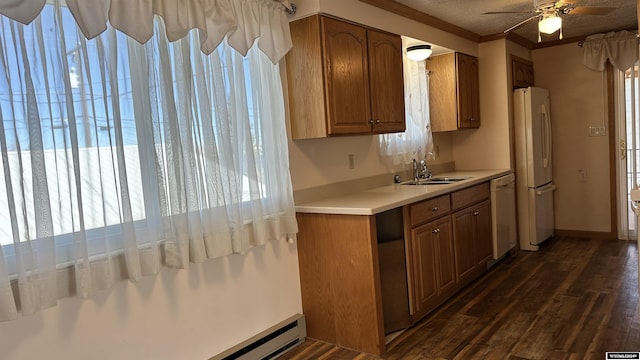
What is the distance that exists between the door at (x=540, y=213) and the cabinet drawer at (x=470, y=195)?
94 centimetres

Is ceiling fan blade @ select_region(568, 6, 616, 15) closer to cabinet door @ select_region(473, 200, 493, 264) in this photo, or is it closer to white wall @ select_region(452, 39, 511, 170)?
white wall @ select_region(452, 39, 511, 170)

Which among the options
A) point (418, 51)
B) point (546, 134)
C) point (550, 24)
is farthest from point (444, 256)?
point (546, 134)

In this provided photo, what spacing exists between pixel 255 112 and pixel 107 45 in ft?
2.99

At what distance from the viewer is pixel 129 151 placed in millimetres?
2113

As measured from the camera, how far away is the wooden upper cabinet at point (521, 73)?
16.2 ft

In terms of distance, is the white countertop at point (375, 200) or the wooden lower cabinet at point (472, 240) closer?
the white countertop at point (375, 200)

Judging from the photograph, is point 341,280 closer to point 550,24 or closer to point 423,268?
point 423,268

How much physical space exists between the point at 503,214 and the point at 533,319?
152 cm

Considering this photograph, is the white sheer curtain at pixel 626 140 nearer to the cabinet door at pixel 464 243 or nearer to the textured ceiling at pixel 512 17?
the textured ceiling at pixel 512 17

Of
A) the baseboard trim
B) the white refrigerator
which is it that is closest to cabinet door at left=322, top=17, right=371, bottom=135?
the white refrigerator

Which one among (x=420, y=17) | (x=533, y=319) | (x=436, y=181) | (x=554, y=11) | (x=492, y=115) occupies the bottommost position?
(x=533, y=319)

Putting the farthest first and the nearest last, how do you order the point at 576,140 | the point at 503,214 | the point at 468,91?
1. the point at 576,140
2. the point at 468,91
3. the point at 503,214

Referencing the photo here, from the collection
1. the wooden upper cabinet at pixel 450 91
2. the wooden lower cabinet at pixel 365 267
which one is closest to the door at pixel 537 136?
the wooden upper cabinet at pixel 450 91

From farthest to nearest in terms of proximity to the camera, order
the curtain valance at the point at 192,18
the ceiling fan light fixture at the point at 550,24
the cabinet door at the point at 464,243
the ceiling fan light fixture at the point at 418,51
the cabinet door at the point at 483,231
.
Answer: the cabinet door at the point at 483,231 → the ceiling fan light fixture at the point at 418,51 → the cabinet door at the point at 464,243 → the ceiling fan light fixture at the point at 550,24 → the curtain valance at the point at 192,18
